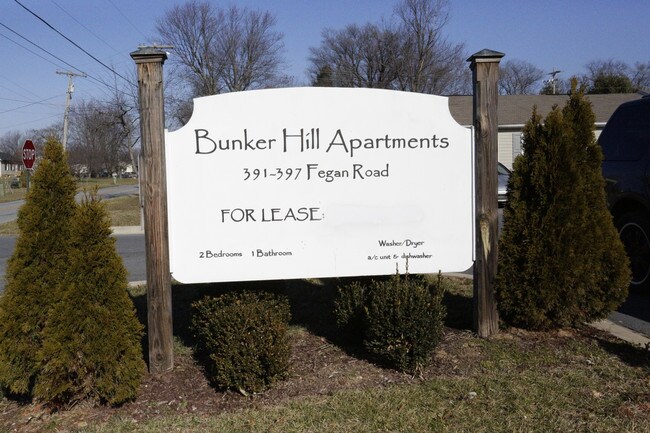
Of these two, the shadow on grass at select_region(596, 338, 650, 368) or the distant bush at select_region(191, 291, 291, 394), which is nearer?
the distant bush at select_region(191, 291, 291, 394)

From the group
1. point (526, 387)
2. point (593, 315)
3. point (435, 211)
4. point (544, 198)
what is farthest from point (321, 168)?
point (593, 315)

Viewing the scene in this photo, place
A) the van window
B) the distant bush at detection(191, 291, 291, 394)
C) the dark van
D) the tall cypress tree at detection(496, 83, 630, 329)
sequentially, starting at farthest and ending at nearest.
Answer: the van window
the dark van
the tall cypress tree at detection(496, 83, 630, 329)
the distant bush at detection(191, 291, 291, 394)

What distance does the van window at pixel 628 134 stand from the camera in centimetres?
685

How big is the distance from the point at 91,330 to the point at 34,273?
498 millimetres

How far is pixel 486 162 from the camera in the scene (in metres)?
4.75

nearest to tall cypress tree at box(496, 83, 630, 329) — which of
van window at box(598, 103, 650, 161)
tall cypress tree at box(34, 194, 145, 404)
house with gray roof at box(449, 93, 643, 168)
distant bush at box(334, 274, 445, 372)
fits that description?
distant bush at box(334, 274, 445, 372)

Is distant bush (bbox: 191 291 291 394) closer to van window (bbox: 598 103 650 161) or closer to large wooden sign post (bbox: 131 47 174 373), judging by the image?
large wooden sign post (bbox: 131 47 174 373)

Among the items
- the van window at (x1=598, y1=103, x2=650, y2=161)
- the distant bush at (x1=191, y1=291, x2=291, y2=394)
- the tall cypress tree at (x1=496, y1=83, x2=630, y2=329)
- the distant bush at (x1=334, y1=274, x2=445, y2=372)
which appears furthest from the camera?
the van window at (x1=598, y1=103, x2=650, y2=161)

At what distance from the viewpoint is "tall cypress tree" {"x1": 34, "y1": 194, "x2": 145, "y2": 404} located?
3.71 m

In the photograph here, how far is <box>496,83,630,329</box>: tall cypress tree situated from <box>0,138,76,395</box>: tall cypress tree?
3.24 metres

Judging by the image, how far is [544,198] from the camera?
4.71 m

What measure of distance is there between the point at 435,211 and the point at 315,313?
1833 millimetres

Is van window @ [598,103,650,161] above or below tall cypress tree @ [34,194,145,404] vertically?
above

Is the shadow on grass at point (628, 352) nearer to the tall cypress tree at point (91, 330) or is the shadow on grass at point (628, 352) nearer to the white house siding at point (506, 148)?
the tall cypress tree at point (91, 330)
